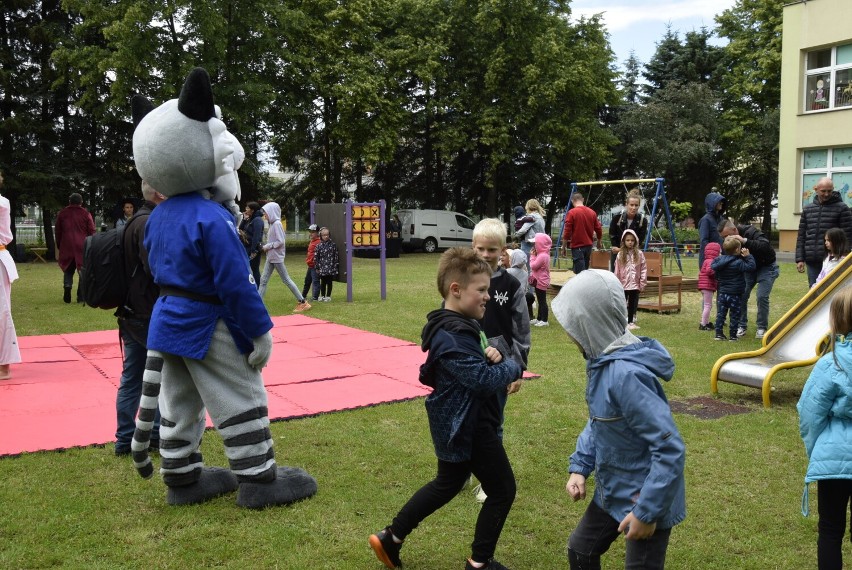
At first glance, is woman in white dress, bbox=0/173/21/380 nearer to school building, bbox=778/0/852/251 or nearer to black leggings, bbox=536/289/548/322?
black leggings, bbox=536/289/548/322

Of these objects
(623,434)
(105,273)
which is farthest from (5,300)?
(623,434)

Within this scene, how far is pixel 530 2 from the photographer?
3438cm

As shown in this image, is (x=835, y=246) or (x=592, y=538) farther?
(x=835, y=246)

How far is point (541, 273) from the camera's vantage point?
1187cm

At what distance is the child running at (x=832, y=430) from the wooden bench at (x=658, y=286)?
385 inches

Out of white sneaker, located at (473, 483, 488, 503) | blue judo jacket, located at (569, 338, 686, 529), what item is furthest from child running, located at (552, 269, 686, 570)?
white sneaker, located at (473, 483, 488, 503)

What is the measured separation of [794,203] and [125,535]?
100 ft

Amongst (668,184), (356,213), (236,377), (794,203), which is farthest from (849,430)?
(668,184)

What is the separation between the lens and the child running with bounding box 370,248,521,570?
3.50 metres

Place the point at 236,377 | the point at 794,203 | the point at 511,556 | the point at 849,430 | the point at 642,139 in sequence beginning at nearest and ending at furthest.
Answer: the point at 849,430 < the point at 511,556 < the point at 236,377 < the point at 794,203 < the point at 642,139

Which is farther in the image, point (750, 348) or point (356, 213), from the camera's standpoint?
point (356, 213)

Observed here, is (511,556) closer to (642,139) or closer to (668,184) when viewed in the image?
→ (642,139)

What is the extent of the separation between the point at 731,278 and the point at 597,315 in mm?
8370

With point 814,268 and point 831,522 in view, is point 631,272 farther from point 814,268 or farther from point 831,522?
point 831,522
